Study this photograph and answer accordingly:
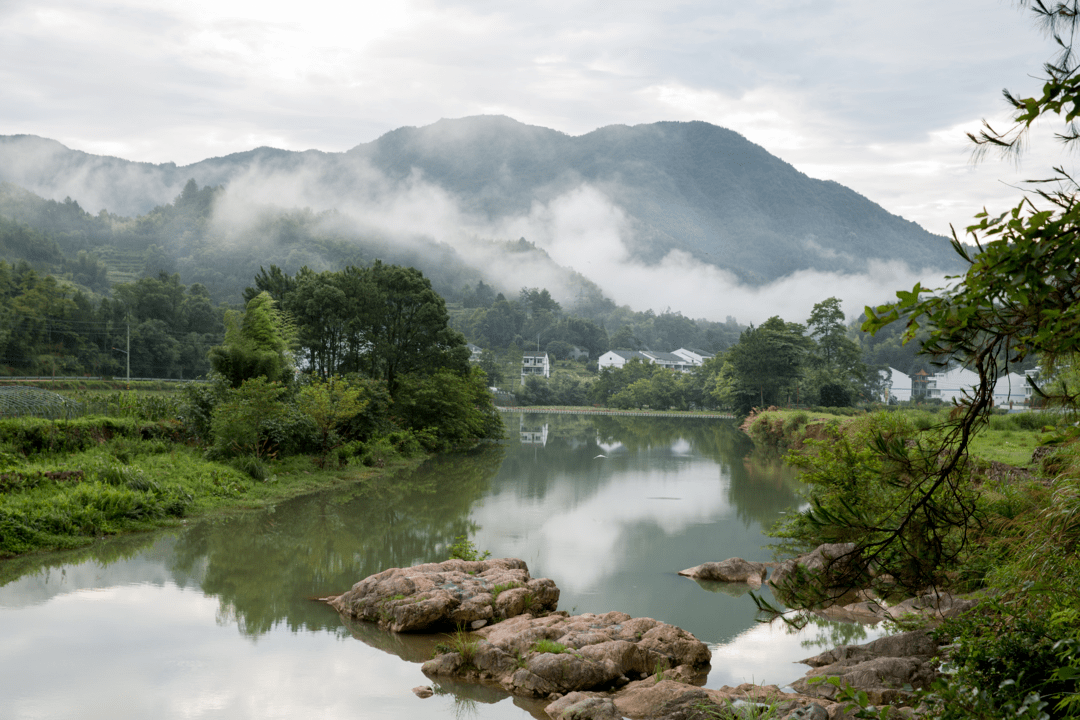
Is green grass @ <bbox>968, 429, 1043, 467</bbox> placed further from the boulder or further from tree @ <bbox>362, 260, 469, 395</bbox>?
tree @ <bbox>362, 260, 469, 395</bbox>

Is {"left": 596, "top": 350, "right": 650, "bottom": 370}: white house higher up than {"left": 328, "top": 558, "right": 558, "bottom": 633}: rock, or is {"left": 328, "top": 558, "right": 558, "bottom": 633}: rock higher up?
{"left": 596, "top": 350, "right": 650, "bottom": 370}: white house

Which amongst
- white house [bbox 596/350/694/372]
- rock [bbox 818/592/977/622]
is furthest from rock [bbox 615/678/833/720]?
white house [bbox 596/350/694/372]

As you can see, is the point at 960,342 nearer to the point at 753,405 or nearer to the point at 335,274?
the point at 335,274

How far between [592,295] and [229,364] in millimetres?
135854

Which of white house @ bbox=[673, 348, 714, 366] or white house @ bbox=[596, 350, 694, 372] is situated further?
white house @ bbox=[673, 348, 714, 366]

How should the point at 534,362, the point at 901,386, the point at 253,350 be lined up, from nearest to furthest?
the point at 253,350, the point at 901,386, the point at 534,362

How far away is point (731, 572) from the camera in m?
11.0

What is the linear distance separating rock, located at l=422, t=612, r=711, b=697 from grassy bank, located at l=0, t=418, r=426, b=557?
7.23 metres

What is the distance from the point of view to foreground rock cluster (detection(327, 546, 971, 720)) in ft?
18.9

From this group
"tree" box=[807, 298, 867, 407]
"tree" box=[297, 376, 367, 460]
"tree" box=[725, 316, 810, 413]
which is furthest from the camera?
"tree" box=[725, 316, 810, 413]

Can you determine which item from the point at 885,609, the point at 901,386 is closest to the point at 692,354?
the point at 901,386

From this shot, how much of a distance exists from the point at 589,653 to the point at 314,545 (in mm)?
7038

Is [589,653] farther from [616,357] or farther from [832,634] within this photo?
[616,357]

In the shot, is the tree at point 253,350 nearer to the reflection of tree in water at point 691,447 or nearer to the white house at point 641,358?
the reflection of tree in water at point 691,447
